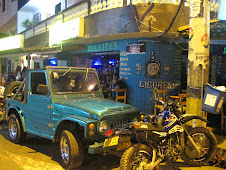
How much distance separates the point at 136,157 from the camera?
376 cm

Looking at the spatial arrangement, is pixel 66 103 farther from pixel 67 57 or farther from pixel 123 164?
pixel 67 57

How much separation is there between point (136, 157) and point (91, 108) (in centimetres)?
128

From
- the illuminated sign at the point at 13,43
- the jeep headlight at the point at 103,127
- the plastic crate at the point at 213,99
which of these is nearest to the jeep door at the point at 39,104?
the jeep headlight at the point at 103,127

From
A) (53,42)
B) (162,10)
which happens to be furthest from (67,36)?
(162,10)

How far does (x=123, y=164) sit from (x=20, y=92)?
4.02 meters

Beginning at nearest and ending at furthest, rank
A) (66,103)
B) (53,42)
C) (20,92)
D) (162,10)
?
(66,103) < (20,92) < (162,10) < (53,42)

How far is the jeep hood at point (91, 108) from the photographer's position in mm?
4321

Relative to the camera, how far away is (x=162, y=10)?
807 centimetres

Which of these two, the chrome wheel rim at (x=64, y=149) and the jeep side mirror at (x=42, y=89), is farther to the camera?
the jeep side mirror at (x=42, y=89)

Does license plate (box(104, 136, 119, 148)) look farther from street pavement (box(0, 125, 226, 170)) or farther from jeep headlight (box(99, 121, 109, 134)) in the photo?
street pavement (box(0, 125, 226, 170))

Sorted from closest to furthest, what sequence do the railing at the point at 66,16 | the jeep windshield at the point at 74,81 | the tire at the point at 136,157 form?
the tire at the point at 136,157, the jeep windshield at the point at 74,81, the railing at the point at 66,16

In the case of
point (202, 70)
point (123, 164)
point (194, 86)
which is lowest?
point (123, 164)

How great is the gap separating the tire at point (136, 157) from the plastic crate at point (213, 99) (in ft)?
5.73

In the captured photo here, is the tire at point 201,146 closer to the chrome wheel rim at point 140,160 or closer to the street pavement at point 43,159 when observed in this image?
the street pavement at point 43,159
